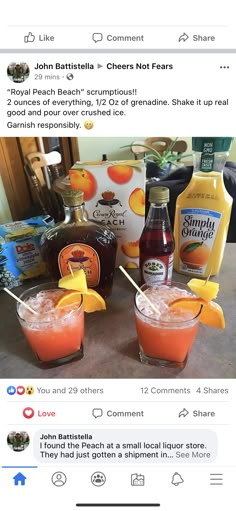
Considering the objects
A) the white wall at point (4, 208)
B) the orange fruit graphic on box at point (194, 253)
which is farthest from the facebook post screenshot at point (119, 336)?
the white wall at point (4, 208)

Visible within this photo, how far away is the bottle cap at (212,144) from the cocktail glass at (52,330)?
32 centimetres

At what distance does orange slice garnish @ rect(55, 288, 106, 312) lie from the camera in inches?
17.0

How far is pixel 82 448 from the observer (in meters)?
0.38

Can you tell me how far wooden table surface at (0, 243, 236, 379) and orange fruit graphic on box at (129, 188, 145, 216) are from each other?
17cm

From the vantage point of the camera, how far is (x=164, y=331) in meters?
0.40

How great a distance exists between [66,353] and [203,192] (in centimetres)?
36

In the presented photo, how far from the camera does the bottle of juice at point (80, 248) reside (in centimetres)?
53

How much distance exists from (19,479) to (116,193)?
0.46 metres
